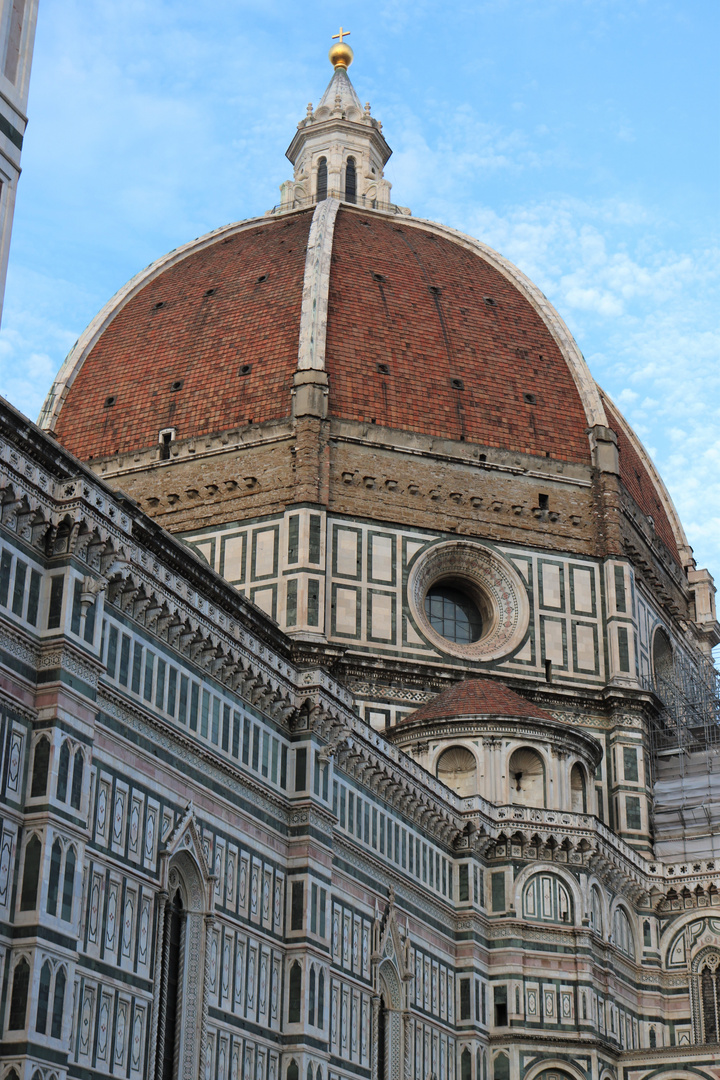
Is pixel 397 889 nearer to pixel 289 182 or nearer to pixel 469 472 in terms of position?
pixel 469 472

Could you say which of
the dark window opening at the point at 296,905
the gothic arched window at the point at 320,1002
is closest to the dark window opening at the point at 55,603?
the dark window opening at the point at 296,905

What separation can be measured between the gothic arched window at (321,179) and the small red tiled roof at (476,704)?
25860 millimetres

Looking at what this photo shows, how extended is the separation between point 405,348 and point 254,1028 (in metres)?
25.6

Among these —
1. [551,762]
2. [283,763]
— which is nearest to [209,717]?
[283,763]

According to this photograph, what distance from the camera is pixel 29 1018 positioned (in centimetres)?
2295

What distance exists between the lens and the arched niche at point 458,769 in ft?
135

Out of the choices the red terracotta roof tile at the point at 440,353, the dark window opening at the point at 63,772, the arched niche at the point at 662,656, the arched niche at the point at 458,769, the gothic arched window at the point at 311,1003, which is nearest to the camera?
the dark window opening at the point at 63,772

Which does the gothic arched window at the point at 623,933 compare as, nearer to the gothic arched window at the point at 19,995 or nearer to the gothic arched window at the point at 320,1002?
the gothic arched window at the point at 320,1002

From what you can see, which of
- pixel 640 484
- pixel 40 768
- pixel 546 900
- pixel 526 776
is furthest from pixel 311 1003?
pixel 640 484

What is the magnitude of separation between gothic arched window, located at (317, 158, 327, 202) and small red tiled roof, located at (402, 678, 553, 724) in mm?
25860

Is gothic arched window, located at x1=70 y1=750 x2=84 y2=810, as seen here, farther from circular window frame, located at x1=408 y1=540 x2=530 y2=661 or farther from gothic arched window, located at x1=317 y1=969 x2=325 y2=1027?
circular window frame, located at x1=408 y1=540 x2=530 y2=661

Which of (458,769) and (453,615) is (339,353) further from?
(458,769)

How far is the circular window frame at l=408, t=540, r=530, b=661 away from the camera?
45844 mm

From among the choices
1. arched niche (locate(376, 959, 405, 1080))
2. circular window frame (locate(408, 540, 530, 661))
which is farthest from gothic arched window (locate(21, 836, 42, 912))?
circular window frame (locate(408, 540, 530, 661))
